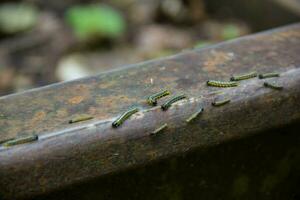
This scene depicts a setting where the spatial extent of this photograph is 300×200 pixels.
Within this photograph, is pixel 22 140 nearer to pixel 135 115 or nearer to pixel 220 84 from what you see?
pixel 135 115

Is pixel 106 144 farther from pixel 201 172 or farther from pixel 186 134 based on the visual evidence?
pixel 201 172

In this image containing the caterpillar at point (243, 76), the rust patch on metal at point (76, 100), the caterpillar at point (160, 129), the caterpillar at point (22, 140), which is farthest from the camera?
the caterpillar at point (243, 76)

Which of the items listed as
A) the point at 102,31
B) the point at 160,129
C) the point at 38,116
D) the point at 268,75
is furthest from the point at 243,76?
the point at 102,31

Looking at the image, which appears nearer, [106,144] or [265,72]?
[106,144]

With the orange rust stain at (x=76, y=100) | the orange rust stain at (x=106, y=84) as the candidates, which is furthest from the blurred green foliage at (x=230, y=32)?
the orange rust stain at (x=76, y=100)

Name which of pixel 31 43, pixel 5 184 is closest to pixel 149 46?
pixel 31 43

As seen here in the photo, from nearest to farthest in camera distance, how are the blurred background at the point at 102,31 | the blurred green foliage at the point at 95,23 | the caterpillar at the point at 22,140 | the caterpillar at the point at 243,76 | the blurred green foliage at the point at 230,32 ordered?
the caterpillar at the point at 22,140 → the caterpillar at the point at 243,76 → the blurred background at the point at 102,31 → the blurred green foliage at the point at 230,32 → the blurred green foliage at the point at 95,23

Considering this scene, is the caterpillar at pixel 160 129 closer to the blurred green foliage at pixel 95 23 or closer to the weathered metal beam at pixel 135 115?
the weathered metal beam at pixel 135 115
